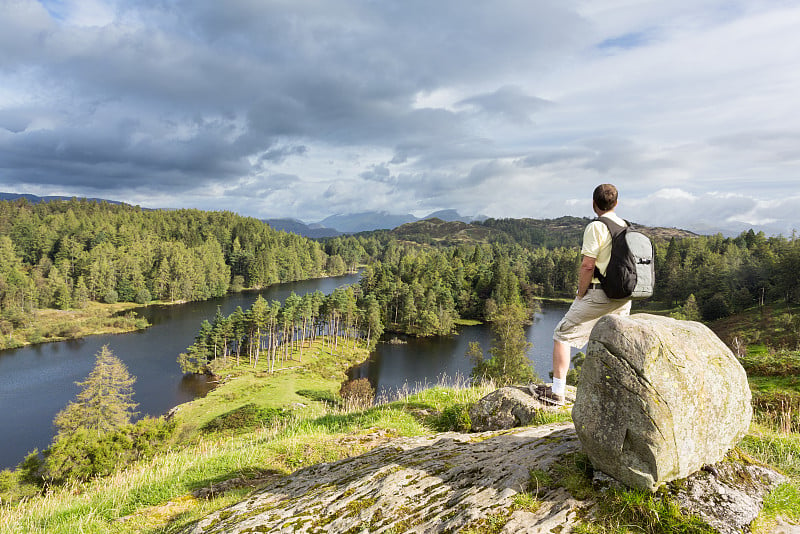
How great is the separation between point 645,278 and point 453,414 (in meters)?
5.45

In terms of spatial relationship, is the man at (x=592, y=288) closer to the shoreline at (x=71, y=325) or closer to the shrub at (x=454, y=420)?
the shrub at (x=454, y=420)

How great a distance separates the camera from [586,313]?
545 centimetres

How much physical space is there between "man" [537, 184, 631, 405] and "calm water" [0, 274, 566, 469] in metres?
26.0

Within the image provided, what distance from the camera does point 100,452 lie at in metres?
20.2

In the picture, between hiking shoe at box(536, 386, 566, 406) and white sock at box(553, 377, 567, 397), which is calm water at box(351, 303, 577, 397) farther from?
white sock at box(553, 377, 567, 397)

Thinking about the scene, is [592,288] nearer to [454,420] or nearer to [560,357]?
[560,357]

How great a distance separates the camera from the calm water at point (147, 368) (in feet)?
142

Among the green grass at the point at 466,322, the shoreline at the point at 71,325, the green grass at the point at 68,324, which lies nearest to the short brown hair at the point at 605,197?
the green grass at the point at 466,322

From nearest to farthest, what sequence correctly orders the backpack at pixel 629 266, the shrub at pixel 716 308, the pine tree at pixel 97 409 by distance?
the backpack at pixel 629 266 → the pine tree at pixel 97 409 → the shrub at pixel 716 308

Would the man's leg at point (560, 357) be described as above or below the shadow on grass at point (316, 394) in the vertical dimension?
above

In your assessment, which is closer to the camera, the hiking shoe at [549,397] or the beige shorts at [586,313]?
the beige shorts at [586,313]

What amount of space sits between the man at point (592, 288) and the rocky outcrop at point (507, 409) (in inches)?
57.7

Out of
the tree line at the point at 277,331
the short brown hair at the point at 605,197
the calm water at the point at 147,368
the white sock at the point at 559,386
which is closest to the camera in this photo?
the short brown hair at the point at 605,197

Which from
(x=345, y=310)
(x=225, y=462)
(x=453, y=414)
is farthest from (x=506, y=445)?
(x=345, y=310)
